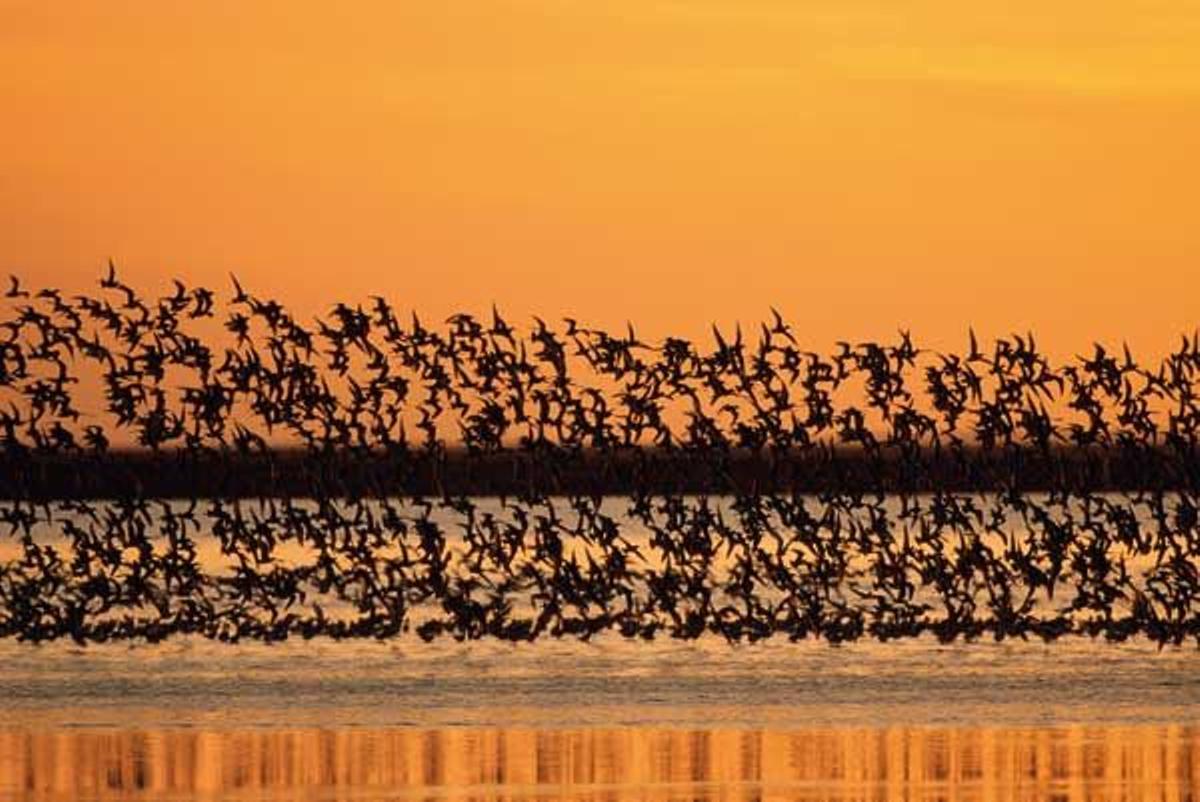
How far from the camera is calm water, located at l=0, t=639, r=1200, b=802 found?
13.4m

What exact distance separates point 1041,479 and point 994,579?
3.43 ft

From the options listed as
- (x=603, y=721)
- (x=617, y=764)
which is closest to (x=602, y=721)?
(x=603, y=721)

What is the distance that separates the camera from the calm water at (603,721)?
13.4 metres

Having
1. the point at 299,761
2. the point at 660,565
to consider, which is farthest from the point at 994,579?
the point at 660,565

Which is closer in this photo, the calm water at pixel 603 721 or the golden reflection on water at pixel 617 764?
the golden reflection on water at pixel 617 764

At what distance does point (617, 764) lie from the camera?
14102 mm

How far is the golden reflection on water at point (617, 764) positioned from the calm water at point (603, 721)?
0.08ft

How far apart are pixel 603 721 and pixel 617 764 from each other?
2.13m

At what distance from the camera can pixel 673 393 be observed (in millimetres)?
21188

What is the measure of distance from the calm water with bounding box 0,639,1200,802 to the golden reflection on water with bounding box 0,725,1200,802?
0.08 ft

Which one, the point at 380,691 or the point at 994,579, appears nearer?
the point at 380,691

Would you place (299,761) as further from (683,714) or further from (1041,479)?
(1041,479)

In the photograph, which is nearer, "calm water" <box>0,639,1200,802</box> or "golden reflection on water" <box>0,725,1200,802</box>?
"golden reflection on water" <box>0,725,1200,802</box>

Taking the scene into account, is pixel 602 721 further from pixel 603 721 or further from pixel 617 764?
pixel 617 764
